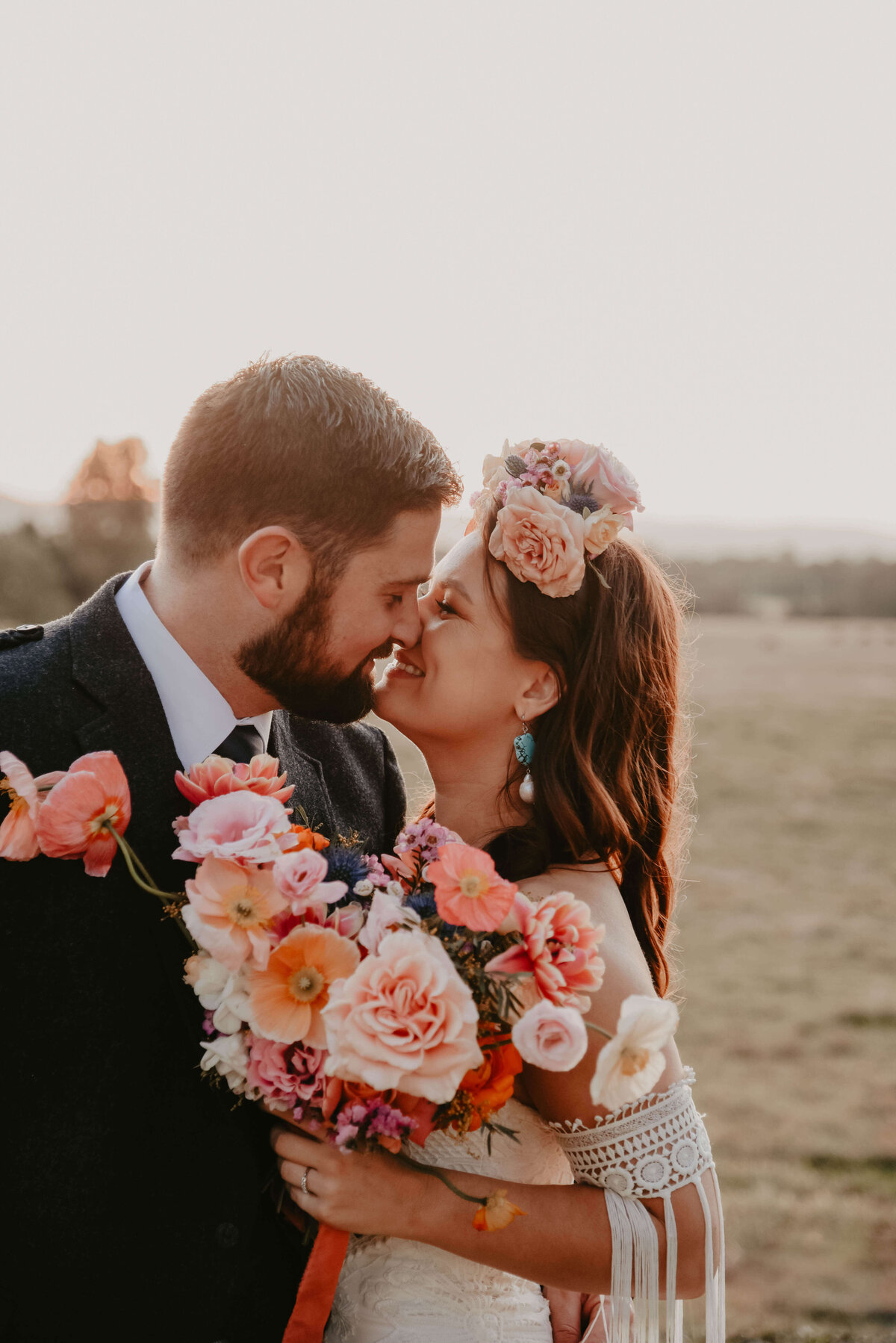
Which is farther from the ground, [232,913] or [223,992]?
[232,913]

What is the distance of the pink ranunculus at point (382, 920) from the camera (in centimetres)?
198

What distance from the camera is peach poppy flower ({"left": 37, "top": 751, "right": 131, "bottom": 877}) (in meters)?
2.04

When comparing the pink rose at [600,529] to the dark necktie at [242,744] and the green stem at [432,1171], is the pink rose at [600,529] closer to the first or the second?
the dark necktie at [242,744]

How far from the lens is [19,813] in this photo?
2.05 metres

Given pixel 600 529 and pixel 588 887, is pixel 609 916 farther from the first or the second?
pixel 600 529

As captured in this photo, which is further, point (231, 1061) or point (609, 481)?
point (609, 481)

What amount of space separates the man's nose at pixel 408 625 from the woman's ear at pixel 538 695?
0.34 metres

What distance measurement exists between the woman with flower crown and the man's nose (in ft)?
0.26

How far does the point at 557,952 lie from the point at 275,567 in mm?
1266

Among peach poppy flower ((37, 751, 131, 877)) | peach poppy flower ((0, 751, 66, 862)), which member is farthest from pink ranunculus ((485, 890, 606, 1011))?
peach poppy flower ((0, 751, 66, 862))

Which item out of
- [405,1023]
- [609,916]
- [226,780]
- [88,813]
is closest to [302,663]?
[226,780]

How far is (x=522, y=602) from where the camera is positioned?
9.77 feet

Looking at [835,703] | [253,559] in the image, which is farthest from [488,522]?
[835,703]

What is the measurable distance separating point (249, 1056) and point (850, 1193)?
509cm
